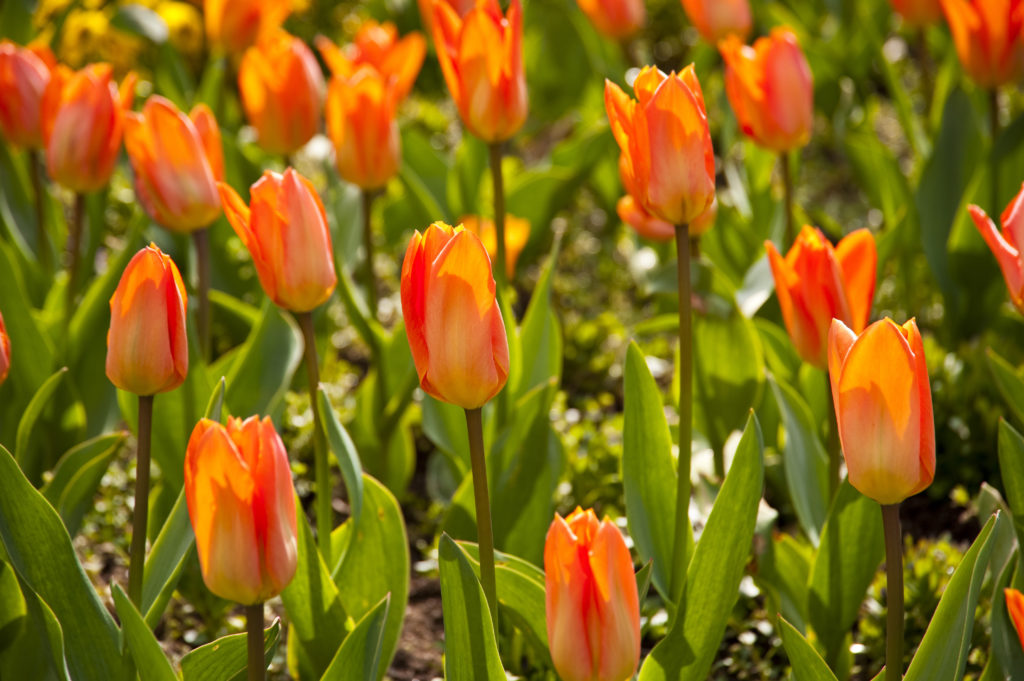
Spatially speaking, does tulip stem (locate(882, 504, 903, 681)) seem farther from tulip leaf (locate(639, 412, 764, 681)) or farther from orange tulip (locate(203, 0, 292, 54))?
orange tulip (locate(203, 0, 292, 54))

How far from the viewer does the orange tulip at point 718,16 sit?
2.68 meters

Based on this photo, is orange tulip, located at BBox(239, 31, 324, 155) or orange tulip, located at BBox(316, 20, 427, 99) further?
orange tulip, located at BBox(316, 20, 427, 99)

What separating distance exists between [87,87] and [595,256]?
1.67 metres

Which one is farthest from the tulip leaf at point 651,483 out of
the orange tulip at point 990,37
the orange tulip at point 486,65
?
the orange tulip at point 990,37

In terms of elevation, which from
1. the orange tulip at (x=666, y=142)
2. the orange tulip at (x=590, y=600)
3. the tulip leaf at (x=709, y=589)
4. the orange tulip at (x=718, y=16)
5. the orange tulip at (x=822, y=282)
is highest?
the orange tulip at (x=666, y=142)

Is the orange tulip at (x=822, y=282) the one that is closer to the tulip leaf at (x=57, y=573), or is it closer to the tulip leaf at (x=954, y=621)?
the tulip leaf at (x=954, y=621)

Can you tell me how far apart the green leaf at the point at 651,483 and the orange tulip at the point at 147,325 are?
0.63 meters

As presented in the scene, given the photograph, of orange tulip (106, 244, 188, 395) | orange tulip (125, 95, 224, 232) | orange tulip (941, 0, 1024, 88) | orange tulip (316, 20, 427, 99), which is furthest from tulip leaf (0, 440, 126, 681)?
orange tulip (941, 0, 1024, 88)

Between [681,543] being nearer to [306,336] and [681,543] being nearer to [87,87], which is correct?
[306,336]

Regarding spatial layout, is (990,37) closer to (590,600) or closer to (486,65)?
(486,65)

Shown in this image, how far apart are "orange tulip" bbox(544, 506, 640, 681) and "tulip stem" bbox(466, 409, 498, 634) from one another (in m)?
0.13

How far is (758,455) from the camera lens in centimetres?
143

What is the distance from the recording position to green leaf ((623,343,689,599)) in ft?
5.35

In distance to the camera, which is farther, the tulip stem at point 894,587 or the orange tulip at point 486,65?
the orange tulip at point 486,65
